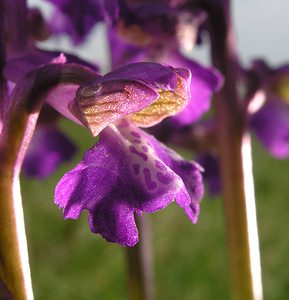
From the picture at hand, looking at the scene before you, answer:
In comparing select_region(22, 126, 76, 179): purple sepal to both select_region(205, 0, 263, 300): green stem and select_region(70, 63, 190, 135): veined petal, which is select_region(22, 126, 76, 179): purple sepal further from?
select_region(70, 63, 190, 135): veined petal

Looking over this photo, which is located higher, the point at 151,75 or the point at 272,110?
the point at 151,75

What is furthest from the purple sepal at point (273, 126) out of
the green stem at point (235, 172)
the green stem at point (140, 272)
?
the green stem at point (140, 272)

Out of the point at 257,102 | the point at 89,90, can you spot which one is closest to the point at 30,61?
the point at 89,90

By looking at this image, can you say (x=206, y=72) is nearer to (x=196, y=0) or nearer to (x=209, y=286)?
(x=196, y=0)

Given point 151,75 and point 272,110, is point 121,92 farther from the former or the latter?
point 272,110

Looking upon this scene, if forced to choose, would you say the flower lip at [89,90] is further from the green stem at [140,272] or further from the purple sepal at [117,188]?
the green stem at [140,272]
